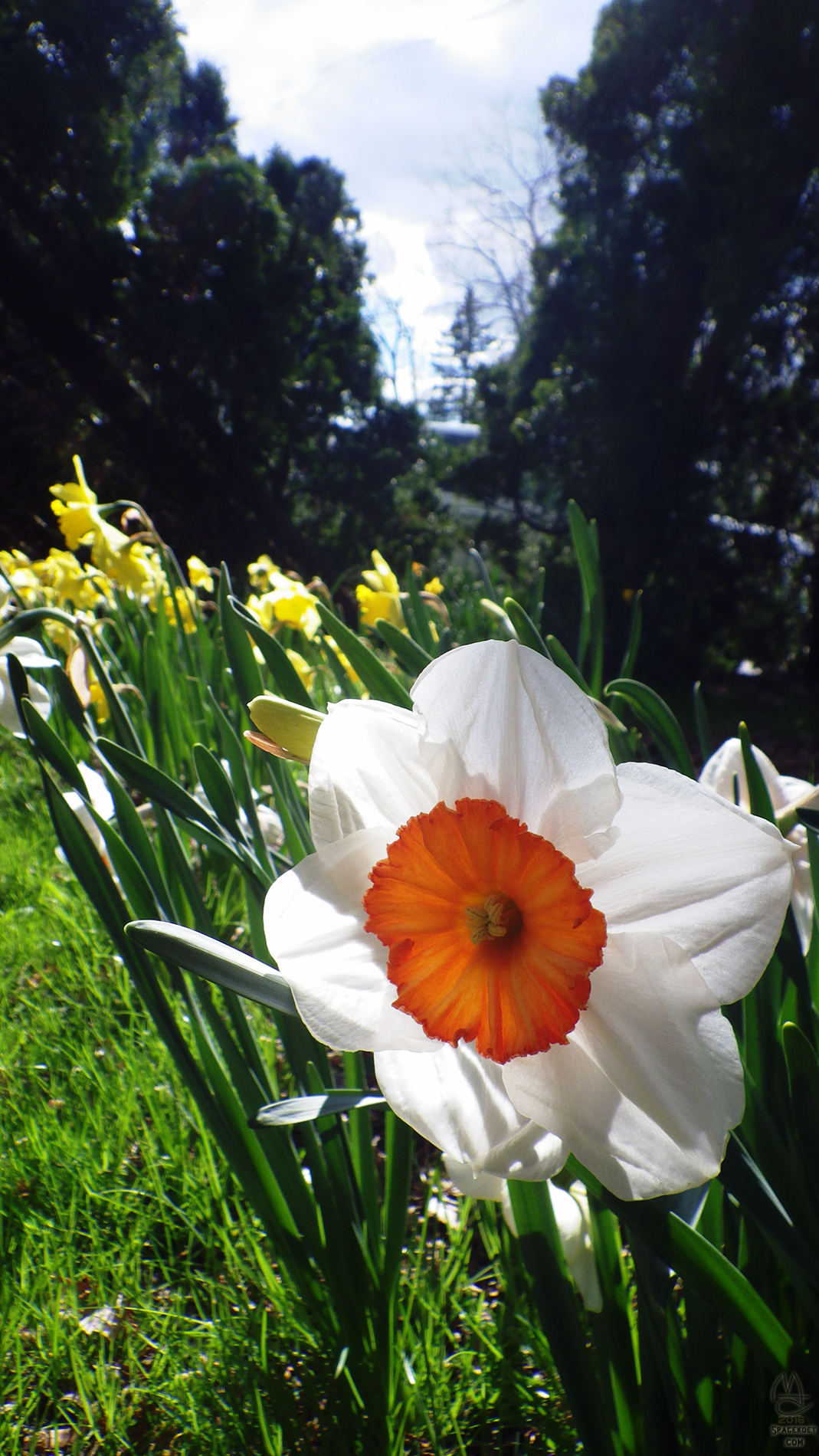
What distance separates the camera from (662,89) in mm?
Result: 7492

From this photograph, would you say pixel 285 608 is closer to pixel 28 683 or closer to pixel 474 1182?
pixel 28 683

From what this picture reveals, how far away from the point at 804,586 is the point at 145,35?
38.2 feet

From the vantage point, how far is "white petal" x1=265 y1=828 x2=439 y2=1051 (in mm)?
360

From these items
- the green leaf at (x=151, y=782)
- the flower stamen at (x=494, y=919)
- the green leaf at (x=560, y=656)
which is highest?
the green leaf at (x=560, y=656)

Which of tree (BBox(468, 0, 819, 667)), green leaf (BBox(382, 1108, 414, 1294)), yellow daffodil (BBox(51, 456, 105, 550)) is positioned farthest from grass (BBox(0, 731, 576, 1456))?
tree (BBox(468, 0, 819, 667))

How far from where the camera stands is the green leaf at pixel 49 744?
0.65 metres

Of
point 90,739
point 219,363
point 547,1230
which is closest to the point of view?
point 547,1230

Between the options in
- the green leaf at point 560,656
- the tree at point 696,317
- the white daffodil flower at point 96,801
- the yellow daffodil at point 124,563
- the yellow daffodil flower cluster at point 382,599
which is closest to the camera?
the green leaf at point 560,656

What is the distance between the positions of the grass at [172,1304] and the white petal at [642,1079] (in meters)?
0.60

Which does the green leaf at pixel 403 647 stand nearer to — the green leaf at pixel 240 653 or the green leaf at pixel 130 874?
the green leaf at pixel 240 653

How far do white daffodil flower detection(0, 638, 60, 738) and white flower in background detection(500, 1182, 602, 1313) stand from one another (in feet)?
2.07

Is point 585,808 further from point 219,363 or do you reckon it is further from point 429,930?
point 219,363

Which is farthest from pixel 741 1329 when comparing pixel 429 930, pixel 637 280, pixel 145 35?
pixel 145 35

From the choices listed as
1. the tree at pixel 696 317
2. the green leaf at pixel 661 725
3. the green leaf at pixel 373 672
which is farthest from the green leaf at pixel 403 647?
the tree at pixel 696 317
